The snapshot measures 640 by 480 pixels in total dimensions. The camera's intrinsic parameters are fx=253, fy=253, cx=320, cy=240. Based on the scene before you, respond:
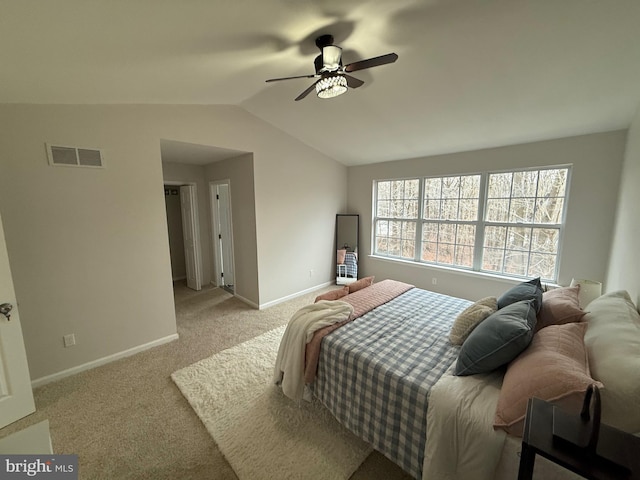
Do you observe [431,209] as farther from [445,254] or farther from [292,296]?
[292,296]

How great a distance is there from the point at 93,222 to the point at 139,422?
5.94ft

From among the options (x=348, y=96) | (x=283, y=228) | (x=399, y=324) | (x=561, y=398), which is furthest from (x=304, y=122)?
(x=561, y=398)

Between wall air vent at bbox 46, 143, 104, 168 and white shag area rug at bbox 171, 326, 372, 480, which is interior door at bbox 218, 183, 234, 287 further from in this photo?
white shag area rug at bbox 171, 326, 372, 480

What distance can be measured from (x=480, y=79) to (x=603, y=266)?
8.56ft

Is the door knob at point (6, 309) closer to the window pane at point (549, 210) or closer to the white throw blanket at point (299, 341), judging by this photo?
the white throw blanket at point (299, 341)

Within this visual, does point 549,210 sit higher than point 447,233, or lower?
higher

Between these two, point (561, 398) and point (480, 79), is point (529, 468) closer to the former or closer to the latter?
point (561, 398)

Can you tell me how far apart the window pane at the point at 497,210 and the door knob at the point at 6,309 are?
5124 millimetres

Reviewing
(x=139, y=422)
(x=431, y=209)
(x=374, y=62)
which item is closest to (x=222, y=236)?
(x=139, y=422)

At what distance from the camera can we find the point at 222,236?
15.6 feet

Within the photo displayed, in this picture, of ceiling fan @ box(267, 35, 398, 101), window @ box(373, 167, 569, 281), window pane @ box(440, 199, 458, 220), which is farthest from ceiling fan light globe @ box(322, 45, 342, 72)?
window pane @ box(440, 199, 458, 220)

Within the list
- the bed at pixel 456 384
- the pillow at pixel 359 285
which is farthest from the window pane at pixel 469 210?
the bed at pixel 456 384

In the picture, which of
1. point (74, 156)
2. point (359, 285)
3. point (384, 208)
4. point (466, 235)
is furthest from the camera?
point (384, 208)

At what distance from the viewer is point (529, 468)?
831mm
